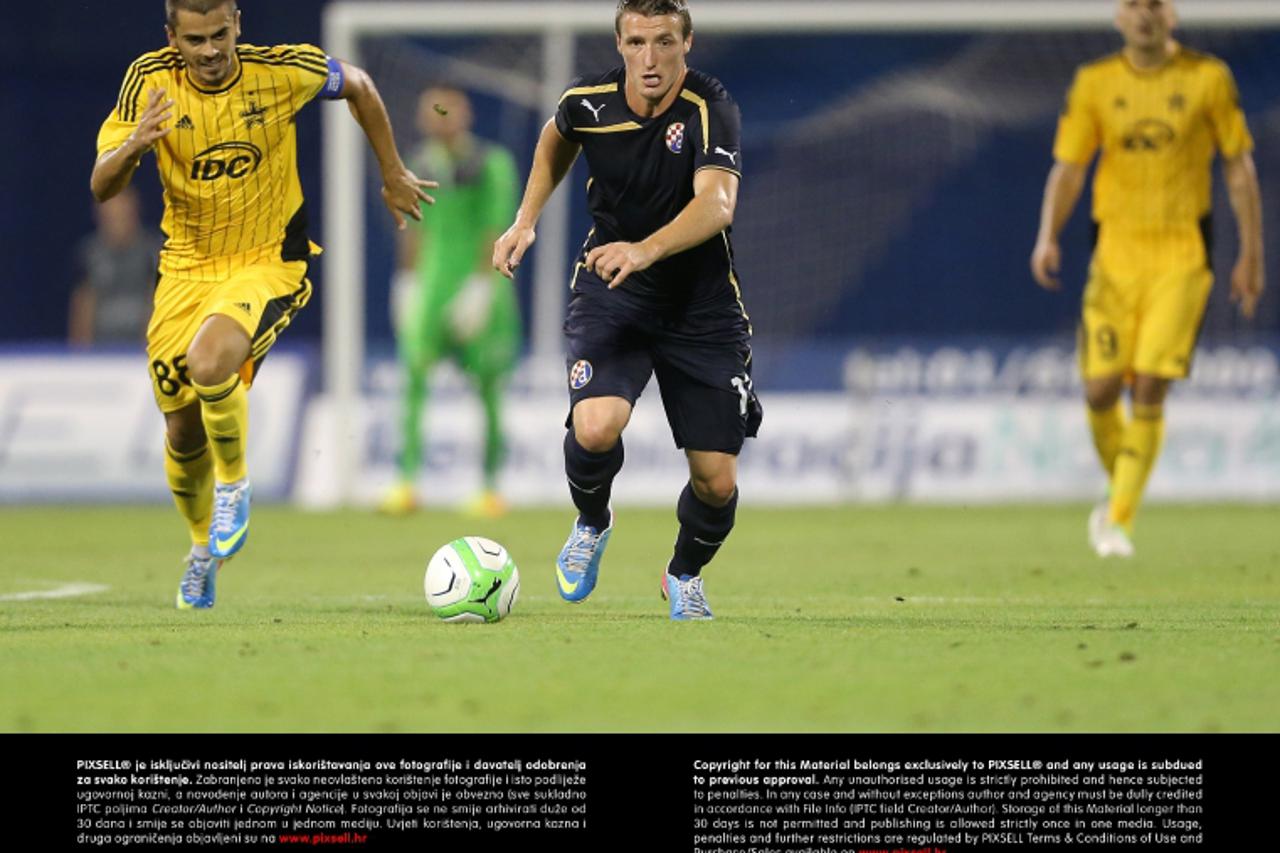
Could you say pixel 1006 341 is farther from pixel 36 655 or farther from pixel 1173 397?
pixel 36 655

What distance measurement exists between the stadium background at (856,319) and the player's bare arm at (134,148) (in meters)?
7.90

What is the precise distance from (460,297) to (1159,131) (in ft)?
17.3

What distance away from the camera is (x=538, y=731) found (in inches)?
190

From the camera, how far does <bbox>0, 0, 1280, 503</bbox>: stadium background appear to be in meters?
15.0

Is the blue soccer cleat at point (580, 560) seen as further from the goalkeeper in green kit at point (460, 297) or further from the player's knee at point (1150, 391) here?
the goalkeeper in green kit at point (460, 297)

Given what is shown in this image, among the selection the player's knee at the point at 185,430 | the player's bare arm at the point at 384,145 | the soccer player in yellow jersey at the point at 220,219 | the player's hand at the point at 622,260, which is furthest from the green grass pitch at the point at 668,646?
the player's bare arm at the point at 384,145

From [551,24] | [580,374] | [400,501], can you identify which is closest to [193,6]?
[580,374]

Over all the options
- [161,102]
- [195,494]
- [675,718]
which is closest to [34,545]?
[195,494]

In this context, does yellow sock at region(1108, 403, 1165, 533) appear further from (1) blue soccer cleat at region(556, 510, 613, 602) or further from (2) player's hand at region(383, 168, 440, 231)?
(2) player's hand at region(383, 168, 440, 231)

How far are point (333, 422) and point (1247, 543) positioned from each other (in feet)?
21.2

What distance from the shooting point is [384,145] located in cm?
791

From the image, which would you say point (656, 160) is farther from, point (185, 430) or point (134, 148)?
point (185, 430)

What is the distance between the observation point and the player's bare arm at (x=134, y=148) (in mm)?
6984

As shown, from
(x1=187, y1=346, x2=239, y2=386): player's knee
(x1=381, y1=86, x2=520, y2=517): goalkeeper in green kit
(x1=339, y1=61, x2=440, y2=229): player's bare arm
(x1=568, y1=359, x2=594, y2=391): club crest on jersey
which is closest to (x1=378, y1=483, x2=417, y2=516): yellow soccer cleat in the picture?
(x1=381, y1=86, x2=520, y2=517): goalkeeper in green kit
